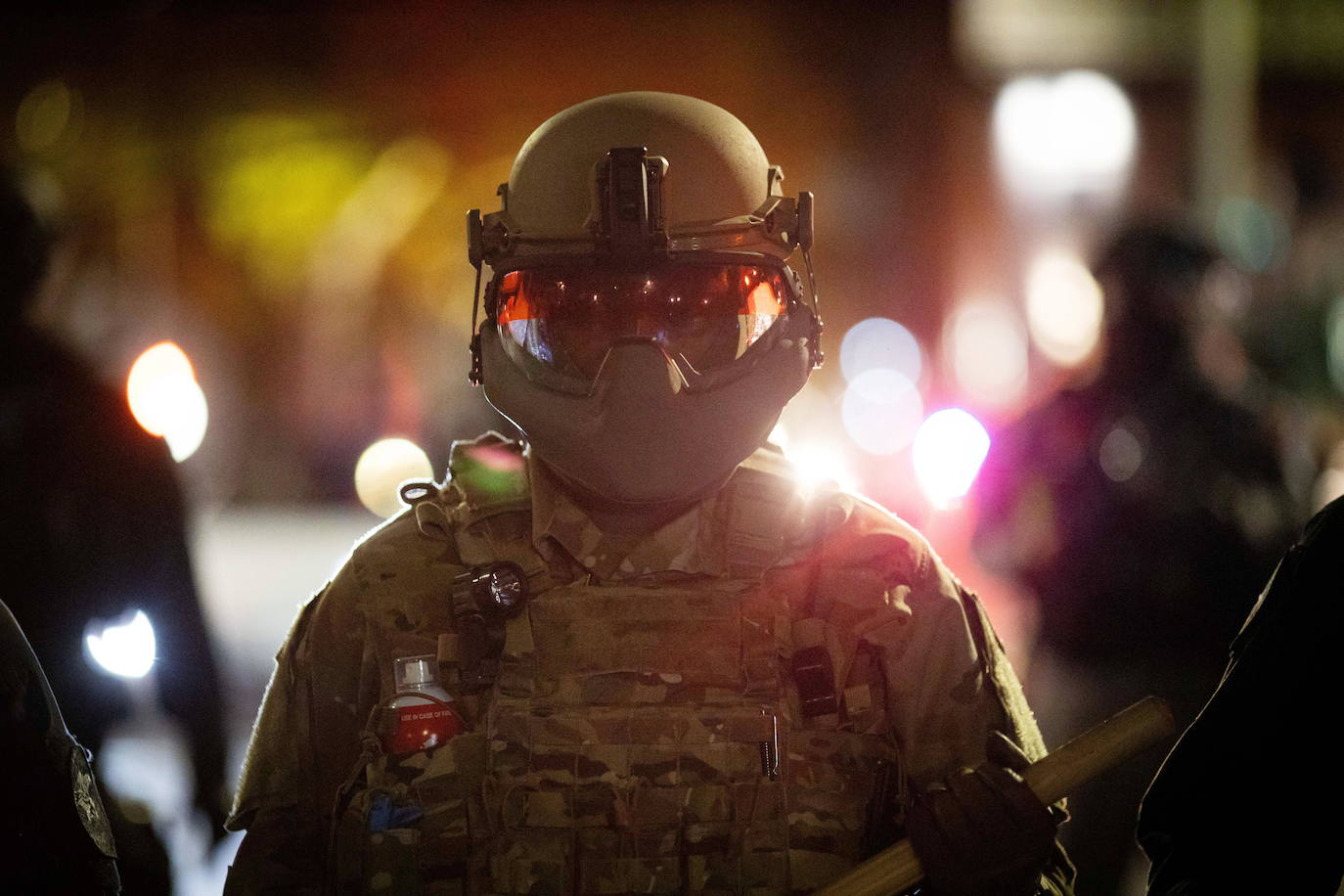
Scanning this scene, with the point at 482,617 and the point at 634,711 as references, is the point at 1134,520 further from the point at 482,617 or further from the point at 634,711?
the point at 482,617

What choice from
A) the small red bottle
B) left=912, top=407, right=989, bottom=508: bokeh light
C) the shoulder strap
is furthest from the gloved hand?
left=912, top=407, right=989, bottom=508: bokeh light

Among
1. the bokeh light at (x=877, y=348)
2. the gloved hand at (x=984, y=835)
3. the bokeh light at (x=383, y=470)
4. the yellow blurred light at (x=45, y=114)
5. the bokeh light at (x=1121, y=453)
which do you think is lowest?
the gloved hand at (x=984, y=835)

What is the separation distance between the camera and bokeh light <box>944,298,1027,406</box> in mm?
16391

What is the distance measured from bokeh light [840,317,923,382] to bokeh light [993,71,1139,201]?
106 inches

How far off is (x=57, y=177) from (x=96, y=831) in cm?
1114

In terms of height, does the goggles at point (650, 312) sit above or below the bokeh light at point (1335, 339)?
below

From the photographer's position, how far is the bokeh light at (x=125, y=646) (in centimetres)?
319

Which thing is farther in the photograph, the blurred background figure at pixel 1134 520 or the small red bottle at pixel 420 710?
the blurred background figure at pixel 1134 520

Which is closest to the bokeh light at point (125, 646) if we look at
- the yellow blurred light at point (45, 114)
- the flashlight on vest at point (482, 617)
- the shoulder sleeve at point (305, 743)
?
the shoulder sleeve at point (305, 743)

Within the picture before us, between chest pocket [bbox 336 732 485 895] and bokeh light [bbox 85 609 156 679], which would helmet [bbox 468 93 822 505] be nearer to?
chest pocket [bbox 336 732 485 895]

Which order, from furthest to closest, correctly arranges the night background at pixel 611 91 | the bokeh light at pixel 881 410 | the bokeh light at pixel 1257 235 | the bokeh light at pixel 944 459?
1. the bokeh light at pixel 1257 235
2. the night background at pixel 611 91
3. the bokeh light at pixel 881 410
4. the bokeh light at pixel 944 459

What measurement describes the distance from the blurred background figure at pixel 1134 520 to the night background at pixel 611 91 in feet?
21.7

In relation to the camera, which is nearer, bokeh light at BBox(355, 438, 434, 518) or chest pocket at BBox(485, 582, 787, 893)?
chest pocket at BBox(485, 582, 787, 893)

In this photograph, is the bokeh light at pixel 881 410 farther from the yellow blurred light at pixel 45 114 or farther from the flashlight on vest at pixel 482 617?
the flashlight on vest at pixel 482 617
